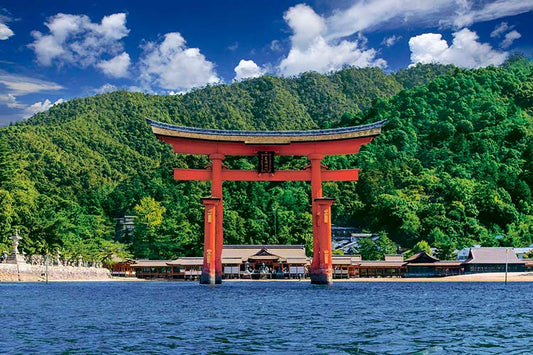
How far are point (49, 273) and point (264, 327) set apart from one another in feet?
100

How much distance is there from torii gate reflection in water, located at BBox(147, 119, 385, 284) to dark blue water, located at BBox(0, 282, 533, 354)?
402 inches

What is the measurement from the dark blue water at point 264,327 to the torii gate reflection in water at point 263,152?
1021cm

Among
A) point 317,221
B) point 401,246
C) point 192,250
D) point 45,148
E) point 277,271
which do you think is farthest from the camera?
point 45,148

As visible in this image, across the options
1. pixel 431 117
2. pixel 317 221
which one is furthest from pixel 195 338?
pixel 431 117

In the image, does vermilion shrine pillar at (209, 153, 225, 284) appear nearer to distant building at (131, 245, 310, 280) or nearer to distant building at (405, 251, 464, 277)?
distant building at (131, 245, 310, 280)

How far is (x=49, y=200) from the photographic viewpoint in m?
51.9

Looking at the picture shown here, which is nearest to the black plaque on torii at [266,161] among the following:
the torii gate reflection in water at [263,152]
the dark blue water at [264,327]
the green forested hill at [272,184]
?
the torii gate reflection in water at [263,152]

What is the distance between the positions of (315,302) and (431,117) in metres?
60.1

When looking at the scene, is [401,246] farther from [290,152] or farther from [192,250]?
[290,152]

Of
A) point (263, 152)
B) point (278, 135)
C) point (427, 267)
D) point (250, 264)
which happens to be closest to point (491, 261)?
point (427, 267)

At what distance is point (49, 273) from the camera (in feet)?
133

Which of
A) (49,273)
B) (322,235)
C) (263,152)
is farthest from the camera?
(49,273)

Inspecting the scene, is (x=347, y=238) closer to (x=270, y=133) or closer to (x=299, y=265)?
(x=299, y=265)

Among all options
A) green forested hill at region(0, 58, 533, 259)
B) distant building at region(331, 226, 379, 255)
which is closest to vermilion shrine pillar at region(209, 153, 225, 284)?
green forested hill at region(0, 58, 533, 259)
